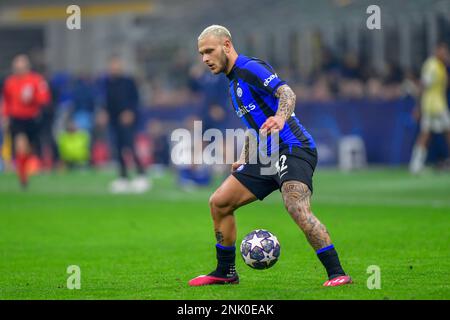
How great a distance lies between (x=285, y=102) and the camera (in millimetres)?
9344

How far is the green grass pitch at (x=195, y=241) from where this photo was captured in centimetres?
970

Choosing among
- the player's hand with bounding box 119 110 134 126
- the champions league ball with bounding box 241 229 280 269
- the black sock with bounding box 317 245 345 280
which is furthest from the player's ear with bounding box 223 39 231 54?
the player's hand with bounding box 119 110 134 126

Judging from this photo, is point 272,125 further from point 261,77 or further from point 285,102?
point 261,77

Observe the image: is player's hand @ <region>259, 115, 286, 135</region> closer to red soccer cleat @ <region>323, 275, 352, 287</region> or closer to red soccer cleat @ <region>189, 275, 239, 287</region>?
red soccer cleat @ <region>323, 275, 352, 287</region>

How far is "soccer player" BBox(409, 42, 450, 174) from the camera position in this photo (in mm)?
24297

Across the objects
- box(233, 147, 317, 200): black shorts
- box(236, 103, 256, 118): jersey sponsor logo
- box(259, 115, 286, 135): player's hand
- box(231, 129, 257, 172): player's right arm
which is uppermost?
box(236, 103, 256, 118): jersey sponsor logo

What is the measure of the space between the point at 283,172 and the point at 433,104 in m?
15.4

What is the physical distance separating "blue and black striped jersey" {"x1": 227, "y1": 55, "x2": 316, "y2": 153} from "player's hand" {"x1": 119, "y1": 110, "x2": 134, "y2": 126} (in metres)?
13.2

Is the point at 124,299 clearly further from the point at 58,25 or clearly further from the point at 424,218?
the point at 58,25

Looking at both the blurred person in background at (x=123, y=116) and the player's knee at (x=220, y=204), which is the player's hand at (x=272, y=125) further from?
Result: the blurred person in background at (x=123, y=116)

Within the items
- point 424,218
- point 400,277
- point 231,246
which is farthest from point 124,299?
point 424,218

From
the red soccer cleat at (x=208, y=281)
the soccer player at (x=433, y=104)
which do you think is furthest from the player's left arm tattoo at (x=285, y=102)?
the soccer player at (x=433, y=104)

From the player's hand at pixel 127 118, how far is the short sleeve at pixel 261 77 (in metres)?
13.4
